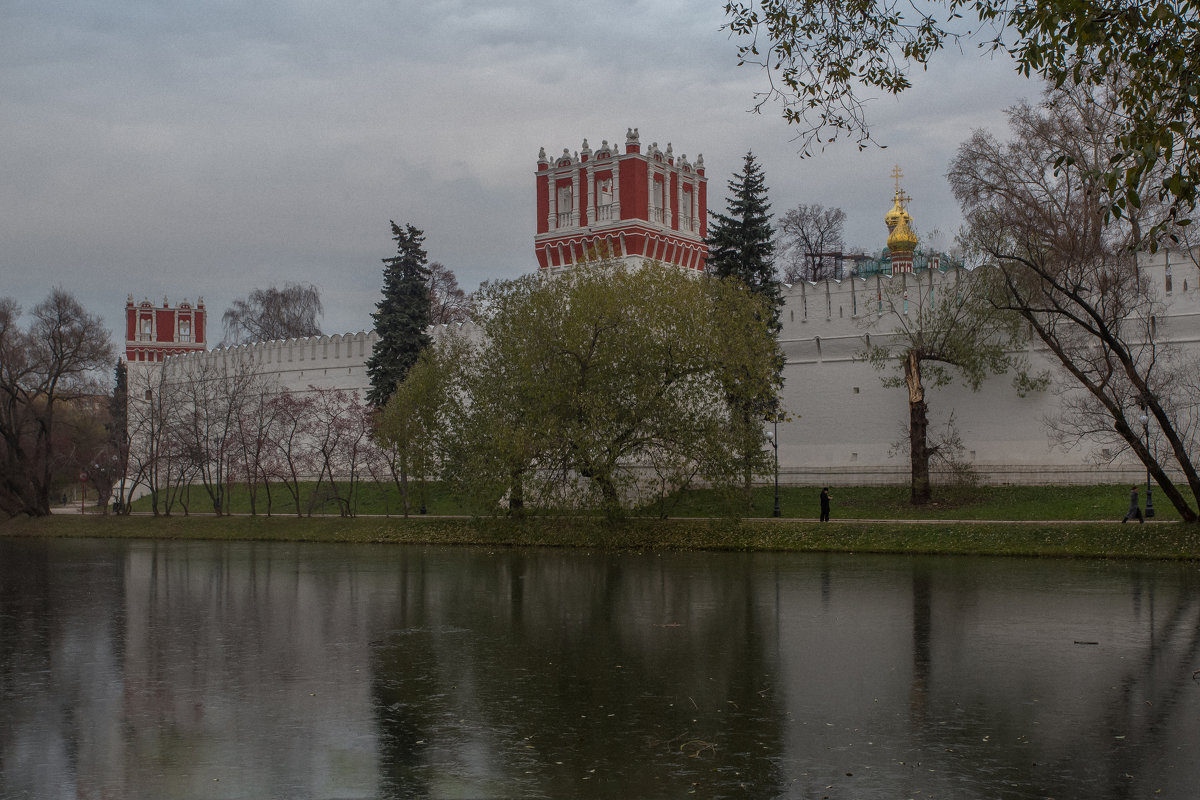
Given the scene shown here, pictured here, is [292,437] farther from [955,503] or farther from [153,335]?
[955,503]

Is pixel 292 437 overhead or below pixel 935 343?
below

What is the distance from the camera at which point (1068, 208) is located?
1908 centimetres

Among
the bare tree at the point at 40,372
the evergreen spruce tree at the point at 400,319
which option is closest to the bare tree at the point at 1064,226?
the evergreen spruce tree at the point at 400,319

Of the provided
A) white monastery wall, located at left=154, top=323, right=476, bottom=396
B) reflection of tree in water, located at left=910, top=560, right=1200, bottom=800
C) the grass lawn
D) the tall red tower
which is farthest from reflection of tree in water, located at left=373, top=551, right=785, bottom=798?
white monastery wall, located at left=154, top=323, right=476, bottom=396

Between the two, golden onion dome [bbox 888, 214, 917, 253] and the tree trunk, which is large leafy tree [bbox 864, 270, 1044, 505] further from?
golden onion dome [bbox 888, 214, 917, 253]

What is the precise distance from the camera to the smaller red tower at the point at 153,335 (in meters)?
48.5

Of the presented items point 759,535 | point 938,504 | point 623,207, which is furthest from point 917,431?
point 623,207

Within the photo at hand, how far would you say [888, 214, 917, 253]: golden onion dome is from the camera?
1767 inches

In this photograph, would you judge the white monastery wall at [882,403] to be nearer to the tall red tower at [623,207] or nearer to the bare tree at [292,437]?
the tall red tower at [623,207]

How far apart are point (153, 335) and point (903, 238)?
32.3 meters

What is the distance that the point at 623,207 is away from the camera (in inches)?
1205

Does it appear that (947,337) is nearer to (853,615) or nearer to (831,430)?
(831,430)

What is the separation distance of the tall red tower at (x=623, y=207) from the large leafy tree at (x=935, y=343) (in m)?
6.36

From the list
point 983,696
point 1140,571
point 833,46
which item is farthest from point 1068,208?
point 983,696
